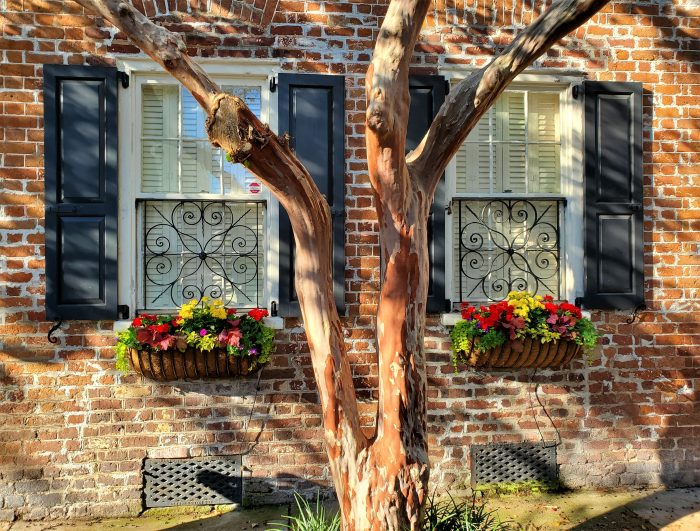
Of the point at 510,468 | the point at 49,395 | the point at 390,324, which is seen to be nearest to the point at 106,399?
the point at 49,395

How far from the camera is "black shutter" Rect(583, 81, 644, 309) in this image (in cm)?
422

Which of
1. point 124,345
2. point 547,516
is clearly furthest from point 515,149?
point 124,345

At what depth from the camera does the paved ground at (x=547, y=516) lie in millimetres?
3678

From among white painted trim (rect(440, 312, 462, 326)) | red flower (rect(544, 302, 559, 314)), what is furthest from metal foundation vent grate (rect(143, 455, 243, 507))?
red flower (rect(544, 302, 559, 314))

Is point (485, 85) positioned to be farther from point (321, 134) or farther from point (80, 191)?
point (80, 191)

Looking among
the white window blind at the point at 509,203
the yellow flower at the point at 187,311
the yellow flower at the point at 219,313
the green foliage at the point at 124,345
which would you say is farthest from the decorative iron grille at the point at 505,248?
the green foliage at the point at 124,345

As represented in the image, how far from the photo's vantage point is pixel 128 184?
3.96 meters

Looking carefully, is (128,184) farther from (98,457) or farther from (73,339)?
(98,457)

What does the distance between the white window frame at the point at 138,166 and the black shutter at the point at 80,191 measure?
0.27 feet

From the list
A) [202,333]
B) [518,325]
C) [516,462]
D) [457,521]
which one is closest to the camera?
[457,521]

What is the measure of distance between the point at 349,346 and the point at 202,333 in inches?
42.1

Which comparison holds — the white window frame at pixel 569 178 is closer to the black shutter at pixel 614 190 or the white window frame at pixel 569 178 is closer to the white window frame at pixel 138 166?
the black shutter at pixel 614 190

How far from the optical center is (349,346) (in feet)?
13.2

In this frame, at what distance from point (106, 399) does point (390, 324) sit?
2.33 metres
